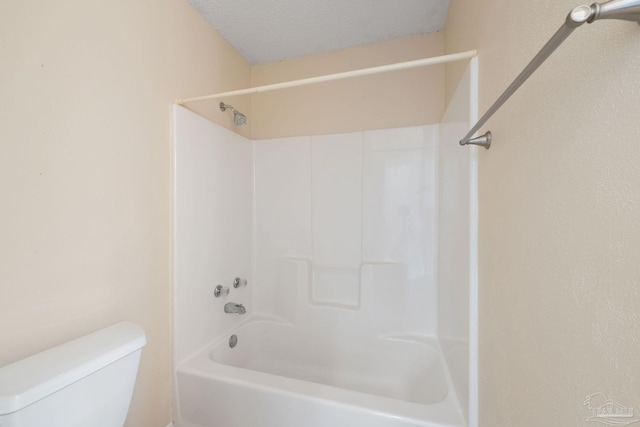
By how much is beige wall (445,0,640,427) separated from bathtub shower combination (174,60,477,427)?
23cm

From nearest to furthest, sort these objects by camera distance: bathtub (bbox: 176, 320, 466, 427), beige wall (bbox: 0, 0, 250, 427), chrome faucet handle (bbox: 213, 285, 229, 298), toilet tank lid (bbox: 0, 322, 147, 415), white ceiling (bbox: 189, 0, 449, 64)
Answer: toilet tank lid (bbox: 0, 322, 147, 415)
beige wall (bbox: 0, 0, 250, 427)
bathtub (bbox: 176, 320, 466, 427)
white ceiling (bbox: 189, 0, 449, 64)
chrome faucet handle (bbox: 213, 285, 229, 298)

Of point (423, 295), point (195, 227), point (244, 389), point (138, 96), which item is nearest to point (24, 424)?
point (244, 389)

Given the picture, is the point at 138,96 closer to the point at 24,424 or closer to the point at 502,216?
the point at 24,424

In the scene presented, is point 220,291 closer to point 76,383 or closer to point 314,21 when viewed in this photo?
point 76,383

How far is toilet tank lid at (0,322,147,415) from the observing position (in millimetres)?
568

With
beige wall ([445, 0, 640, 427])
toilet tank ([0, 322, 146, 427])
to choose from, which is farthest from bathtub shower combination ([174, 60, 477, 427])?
toilet tank ([0, 322, 146, 427])

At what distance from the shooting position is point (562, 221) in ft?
1.45

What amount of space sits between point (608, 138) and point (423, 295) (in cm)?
143

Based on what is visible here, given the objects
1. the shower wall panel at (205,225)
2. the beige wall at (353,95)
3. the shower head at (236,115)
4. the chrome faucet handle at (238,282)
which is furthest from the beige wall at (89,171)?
the beige wall at (353,95)

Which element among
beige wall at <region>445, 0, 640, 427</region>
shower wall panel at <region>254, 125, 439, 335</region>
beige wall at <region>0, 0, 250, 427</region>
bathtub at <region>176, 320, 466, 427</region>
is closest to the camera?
beige wall at <region>445, 0, 640, 427</region>

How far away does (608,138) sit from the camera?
346 mm

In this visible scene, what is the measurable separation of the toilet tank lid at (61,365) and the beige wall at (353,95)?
1.58m

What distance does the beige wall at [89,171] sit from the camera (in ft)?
2.29

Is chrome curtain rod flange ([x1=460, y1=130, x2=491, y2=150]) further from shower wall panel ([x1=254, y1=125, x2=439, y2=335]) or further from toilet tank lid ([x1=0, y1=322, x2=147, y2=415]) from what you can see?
toilet tank lid ([x1=0, y1=322, x2=147, y2=415])
